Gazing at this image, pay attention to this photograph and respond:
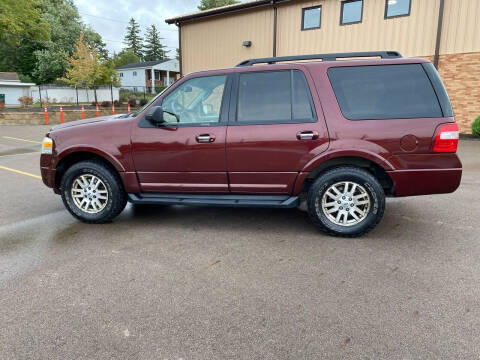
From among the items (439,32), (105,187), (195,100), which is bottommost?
(105,187)

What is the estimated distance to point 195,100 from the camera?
4191mm

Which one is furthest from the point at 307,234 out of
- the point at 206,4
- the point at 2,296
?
the point at 206,4

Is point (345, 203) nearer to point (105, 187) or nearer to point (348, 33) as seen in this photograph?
point (105, 187)

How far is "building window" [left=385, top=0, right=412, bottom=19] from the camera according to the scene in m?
13.0

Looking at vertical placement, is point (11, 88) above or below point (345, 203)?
above

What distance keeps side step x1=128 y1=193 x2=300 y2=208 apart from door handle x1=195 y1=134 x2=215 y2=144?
2.14 ft

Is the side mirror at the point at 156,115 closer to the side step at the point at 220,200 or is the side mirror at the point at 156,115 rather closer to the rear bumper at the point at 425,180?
the side step at the point at 220,200

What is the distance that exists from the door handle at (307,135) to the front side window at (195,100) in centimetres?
101

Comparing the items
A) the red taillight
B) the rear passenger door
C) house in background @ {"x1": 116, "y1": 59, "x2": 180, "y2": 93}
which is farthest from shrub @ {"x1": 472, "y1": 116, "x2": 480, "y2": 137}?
house in background @ {"x1": 116, "y1": 59, "x2": 180, "y2": 93}

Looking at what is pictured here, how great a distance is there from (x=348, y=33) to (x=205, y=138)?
41.5 ft

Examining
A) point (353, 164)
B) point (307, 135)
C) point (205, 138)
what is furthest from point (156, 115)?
point (353, 164)

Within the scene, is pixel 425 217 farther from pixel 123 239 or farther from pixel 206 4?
pixel 206 4

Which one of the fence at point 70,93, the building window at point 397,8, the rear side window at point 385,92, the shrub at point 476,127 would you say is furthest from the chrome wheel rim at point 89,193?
the fence at point 70,93

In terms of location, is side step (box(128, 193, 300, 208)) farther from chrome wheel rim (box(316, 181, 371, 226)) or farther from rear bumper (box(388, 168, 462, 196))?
rear bumper (box(388, 168, 462, 196))
